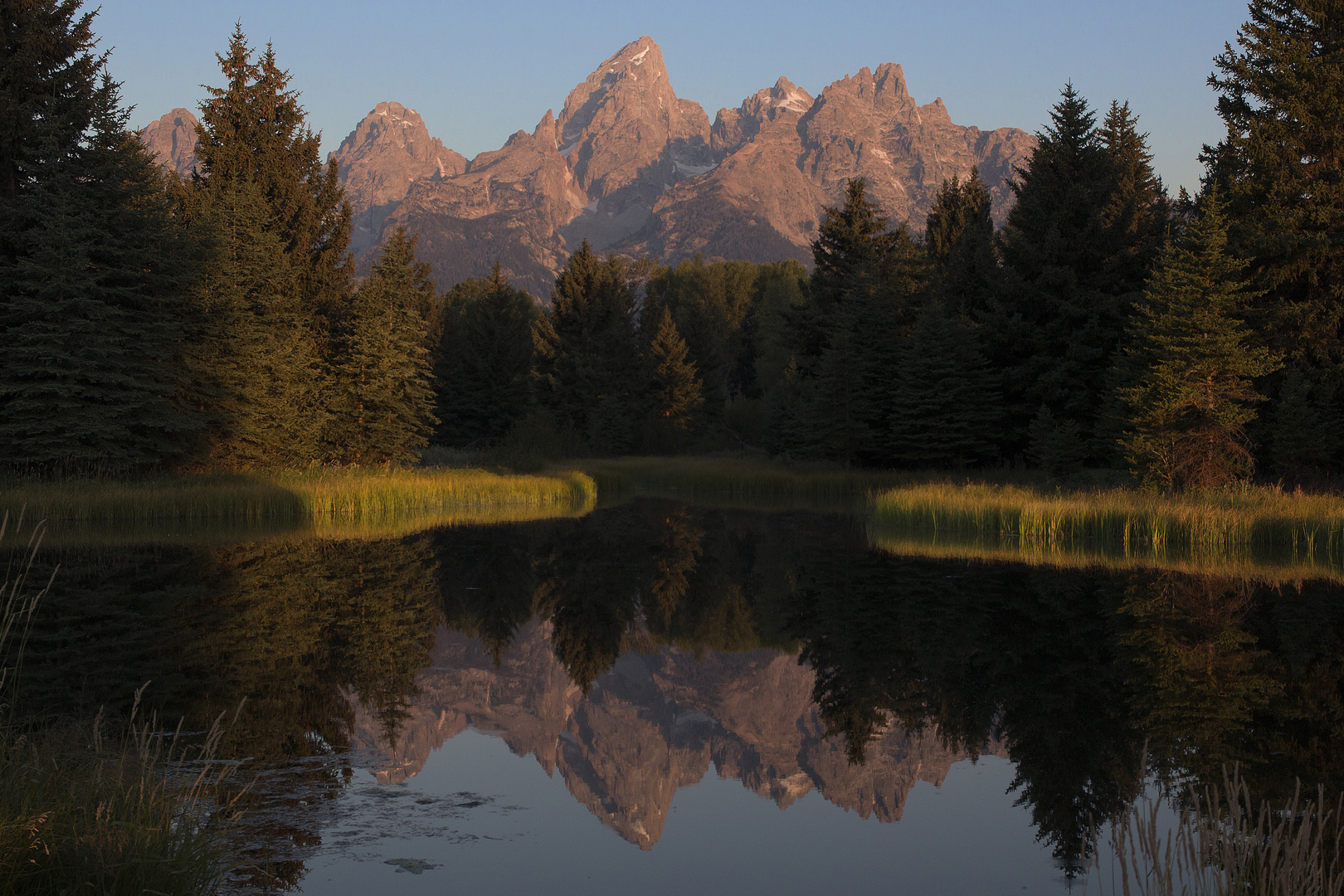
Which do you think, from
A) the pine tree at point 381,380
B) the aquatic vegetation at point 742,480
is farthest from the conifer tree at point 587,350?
the pine tree at point 381,380

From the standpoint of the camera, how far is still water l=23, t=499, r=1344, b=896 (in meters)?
6.03

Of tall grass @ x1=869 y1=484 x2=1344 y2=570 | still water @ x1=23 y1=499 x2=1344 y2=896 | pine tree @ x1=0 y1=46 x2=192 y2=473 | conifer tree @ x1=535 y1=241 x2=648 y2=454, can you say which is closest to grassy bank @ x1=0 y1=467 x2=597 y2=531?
pine tree @ x1=0 y1=46 x2=192 y2=473

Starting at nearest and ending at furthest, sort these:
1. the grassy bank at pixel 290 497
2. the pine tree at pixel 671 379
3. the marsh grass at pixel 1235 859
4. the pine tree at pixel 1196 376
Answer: the marsh grass at pixel 1235 859
the grassy bank at pixel 290 497
the pine tree at pixel 1196 376
the pine tree at pixel 671 379

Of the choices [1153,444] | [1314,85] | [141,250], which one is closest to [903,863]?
[1153,444]

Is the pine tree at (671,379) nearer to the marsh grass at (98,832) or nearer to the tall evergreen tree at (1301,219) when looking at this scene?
the tall evergreen tree at (1301,219)

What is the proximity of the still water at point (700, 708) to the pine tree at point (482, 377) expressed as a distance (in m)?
45.6

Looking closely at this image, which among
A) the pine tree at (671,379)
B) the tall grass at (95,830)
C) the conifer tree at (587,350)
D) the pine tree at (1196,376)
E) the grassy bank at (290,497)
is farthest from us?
the pine tree at (671,379)

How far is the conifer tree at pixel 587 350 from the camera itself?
62.5 metres

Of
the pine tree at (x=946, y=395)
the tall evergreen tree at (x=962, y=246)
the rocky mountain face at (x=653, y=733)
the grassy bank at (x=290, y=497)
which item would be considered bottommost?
the rocky mountain face at (x=653, y=733)

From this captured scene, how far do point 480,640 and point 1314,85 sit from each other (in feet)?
97.1

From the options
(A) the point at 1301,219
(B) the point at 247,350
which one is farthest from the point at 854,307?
(B) the point at 247,350

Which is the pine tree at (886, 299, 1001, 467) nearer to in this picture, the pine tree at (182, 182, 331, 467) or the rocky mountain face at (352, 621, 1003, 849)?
the pine tree at (182, 182, 331, 467)

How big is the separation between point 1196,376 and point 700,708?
20.9 m

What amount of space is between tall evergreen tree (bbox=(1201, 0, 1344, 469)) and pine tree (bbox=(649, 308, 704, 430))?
38849mm
